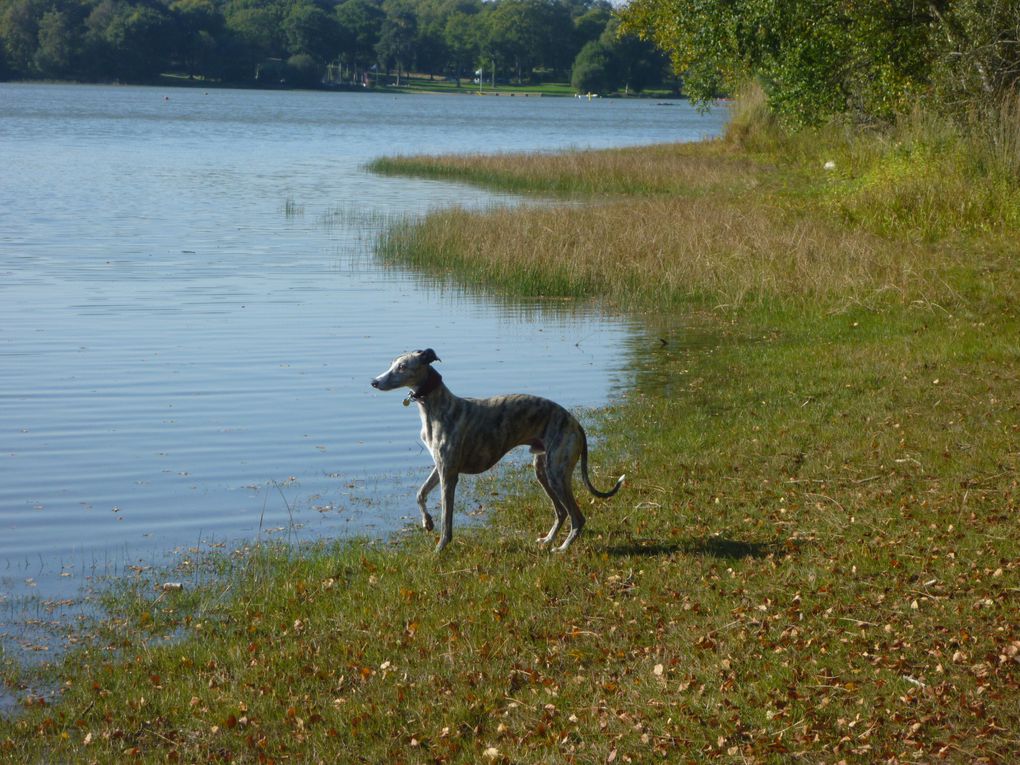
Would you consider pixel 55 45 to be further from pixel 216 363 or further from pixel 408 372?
pixel 408 372

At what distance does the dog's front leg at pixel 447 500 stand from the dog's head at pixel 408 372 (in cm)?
73

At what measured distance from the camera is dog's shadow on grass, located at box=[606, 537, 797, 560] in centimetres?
952

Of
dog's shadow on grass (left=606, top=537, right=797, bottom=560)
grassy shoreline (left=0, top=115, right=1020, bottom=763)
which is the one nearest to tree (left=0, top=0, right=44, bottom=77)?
grassy shoreline (left=0, top=115, right=1020, bottom=763)

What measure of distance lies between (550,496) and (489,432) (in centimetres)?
71

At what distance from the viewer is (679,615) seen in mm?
8383

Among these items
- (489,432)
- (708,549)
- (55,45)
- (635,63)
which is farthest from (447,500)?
(635,63)

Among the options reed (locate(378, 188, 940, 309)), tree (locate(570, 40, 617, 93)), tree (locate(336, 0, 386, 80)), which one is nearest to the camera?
reed (locate(378, 188, 940, 309))

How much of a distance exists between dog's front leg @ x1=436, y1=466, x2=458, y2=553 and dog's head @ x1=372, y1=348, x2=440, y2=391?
73 cm

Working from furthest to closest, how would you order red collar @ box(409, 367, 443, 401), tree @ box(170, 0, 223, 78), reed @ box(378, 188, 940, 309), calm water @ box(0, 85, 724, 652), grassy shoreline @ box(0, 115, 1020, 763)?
tree @ box(170, 0, 223, 78)
reed @ box(378, 188, 940, 309)
calm water @ box(0, 85, 724, 652)
red collar @ box(409, 367, 443, 401)
grassy shoreline @ box(0, 115, 1020, 763)

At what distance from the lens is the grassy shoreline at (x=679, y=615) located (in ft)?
22.7

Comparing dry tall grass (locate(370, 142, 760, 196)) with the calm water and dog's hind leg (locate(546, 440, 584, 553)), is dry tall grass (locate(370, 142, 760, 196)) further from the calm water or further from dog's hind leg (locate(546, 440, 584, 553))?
dog's hind leg (locate(546, 440, 584, 553))

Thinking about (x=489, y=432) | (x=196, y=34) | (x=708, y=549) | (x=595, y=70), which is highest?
(x=196, y=34)

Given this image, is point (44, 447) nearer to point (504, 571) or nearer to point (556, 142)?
point (504, 571)

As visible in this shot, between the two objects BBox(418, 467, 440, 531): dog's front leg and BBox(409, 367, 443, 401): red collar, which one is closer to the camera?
BBox(409, 367, 443, 401): red collar
